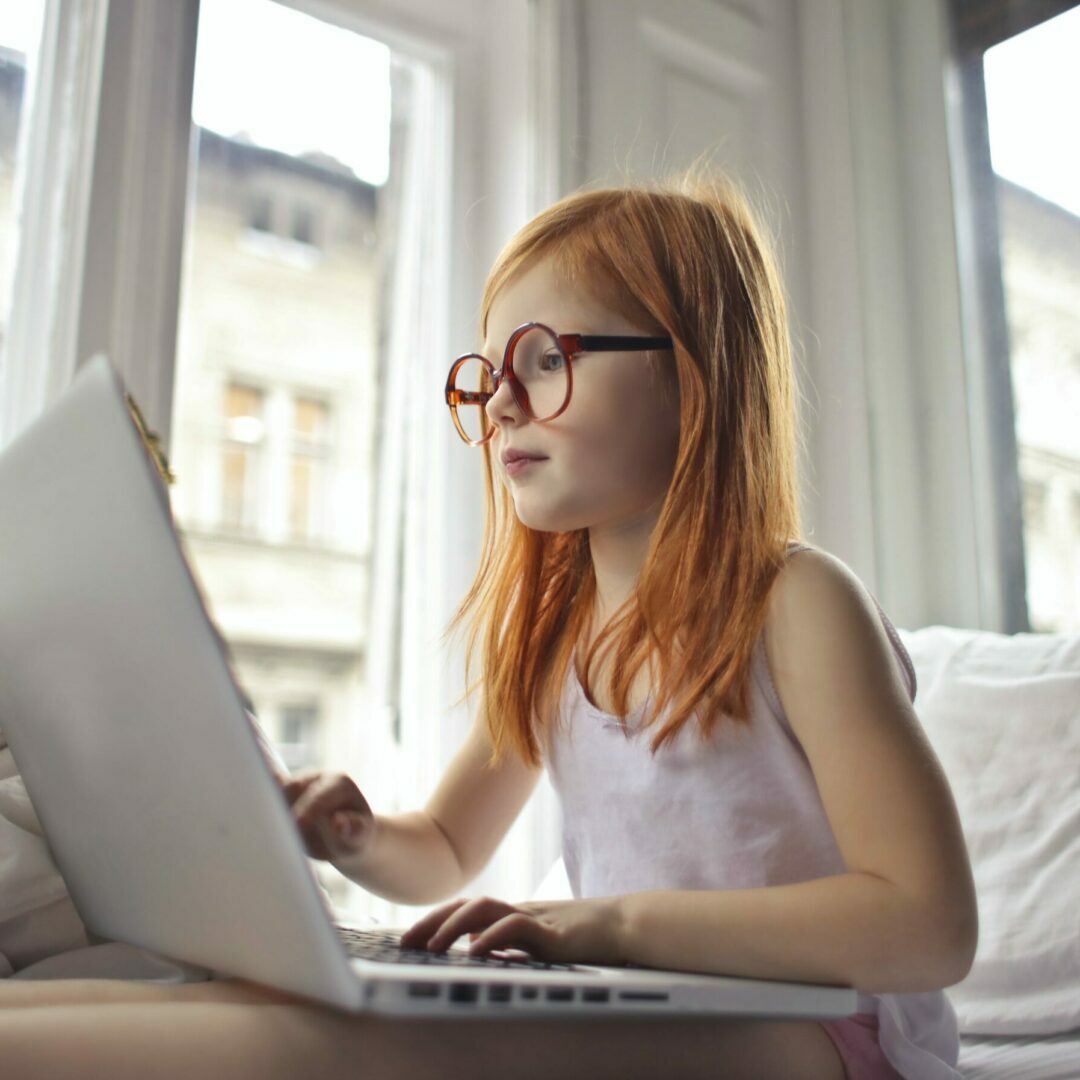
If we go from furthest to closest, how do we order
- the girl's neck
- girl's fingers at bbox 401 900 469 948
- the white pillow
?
the white pillow, the girl's neck, girl's fingers at bbox 401 900 469 948

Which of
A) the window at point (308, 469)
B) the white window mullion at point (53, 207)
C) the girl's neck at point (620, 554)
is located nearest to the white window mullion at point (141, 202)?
the white window mullion at point (53, 207)

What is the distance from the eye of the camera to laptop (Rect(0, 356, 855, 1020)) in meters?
0.47

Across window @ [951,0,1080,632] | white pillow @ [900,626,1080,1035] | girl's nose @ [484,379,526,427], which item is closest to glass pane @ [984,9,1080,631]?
window @ [951,0,1080,632]

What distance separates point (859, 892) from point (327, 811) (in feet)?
1.13

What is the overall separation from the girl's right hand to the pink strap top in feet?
0.68

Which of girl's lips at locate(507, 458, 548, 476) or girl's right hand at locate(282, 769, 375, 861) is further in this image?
girl's lips at locate(507, 458, 548, 476)

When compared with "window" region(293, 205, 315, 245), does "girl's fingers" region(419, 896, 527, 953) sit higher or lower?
lower

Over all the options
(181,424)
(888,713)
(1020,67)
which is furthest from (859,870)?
(1020,67)

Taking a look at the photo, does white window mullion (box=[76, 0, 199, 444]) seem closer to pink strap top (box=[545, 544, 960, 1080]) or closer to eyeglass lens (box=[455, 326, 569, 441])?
eyeglass lens (box=[455, 326, 569, 441])

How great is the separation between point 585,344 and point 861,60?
4.86ft

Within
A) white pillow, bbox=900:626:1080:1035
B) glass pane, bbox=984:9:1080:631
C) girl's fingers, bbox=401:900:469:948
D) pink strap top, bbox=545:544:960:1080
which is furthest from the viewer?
glass pane, bbox=984:9:1080:631

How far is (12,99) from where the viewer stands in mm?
→ 1441

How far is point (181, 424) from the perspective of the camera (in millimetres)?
1941

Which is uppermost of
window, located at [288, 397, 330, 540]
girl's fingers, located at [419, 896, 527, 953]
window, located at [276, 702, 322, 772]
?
window, located at [288, 397, 330, 540]
